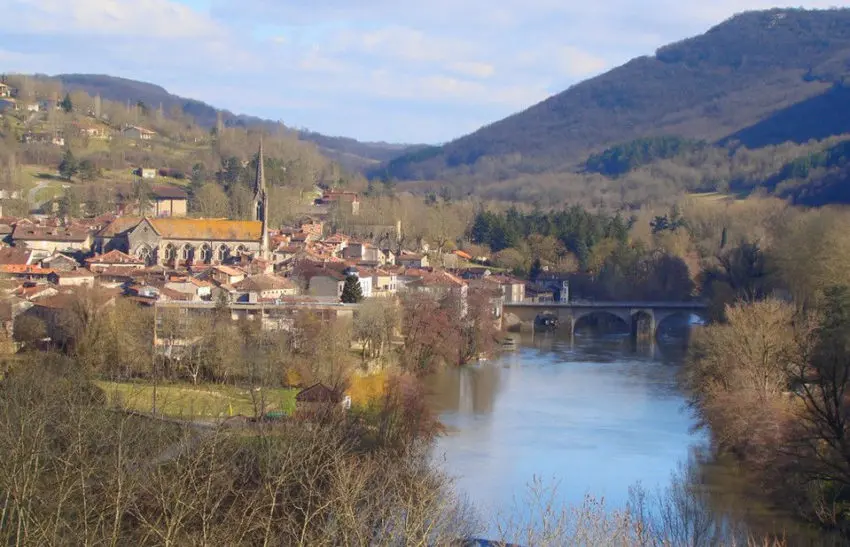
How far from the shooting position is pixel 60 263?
31.7 m

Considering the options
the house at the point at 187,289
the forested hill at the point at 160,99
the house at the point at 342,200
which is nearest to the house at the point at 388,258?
the house at the point at 342,200

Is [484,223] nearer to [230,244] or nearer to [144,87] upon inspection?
[230,244]

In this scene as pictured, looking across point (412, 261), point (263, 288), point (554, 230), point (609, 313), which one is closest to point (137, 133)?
point (554, 230)

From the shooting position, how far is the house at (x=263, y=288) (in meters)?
26.7

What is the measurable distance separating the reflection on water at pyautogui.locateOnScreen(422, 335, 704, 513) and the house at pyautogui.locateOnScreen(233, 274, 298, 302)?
5.48 meters

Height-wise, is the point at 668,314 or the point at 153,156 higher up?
the point at 153,156

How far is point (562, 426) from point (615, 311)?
51.6 feet

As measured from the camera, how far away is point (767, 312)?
18.3 m

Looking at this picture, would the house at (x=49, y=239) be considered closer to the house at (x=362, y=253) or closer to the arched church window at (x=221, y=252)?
the arched church window at (x=221, y=252)

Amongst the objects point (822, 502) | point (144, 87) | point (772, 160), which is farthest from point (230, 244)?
point (144, 87)

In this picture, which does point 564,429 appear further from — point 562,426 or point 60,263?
point 60,263

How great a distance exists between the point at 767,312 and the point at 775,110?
79574 millimetres

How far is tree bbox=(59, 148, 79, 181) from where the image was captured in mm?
46969

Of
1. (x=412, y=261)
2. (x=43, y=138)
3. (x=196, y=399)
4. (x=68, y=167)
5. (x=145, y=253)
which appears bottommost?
(x=196, y=399)
